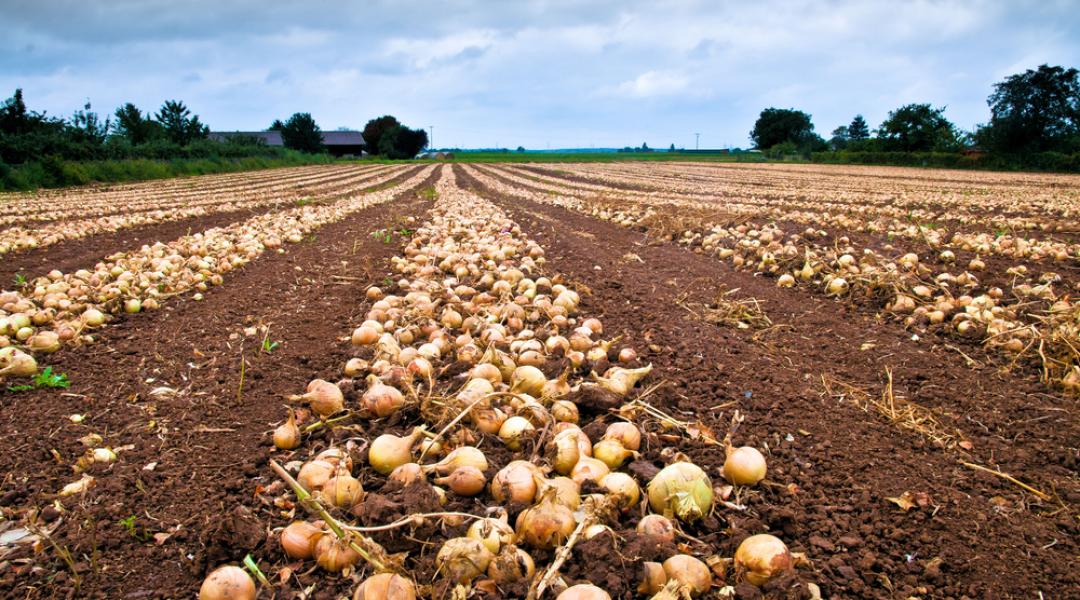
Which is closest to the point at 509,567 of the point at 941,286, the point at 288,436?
the point at 288,436

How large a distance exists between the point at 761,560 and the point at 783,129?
311 ft

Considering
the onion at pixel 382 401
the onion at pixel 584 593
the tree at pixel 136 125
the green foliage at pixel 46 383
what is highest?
the tree at pixel 136 125

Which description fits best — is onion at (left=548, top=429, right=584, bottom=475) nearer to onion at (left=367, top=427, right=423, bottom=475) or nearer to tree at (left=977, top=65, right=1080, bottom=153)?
onion at (left=367, top=427, right=423, bottom=475)

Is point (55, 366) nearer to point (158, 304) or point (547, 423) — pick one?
point (158, 304)

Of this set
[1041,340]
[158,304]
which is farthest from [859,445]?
[158,304]

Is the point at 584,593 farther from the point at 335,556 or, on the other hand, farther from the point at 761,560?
the point at 335,556

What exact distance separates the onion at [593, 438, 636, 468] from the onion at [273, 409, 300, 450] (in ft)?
4.22

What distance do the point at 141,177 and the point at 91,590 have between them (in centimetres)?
2852

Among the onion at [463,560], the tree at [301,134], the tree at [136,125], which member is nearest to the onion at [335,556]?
the onion at [463,560]

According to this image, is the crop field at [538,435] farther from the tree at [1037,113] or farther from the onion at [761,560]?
the tree at [1037,113]

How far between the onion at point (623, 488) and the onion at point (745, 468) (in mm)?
405

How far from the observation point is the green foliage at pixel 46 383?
2.87m

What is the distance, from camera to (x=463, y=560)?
1473 millimetres

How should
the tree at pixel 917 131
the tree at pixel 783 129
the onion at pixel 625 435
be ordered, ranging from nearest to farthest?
1. the onion at pixel 625 435
2. the tree at pixel 917 131
3. the tree at pixel 783 129
